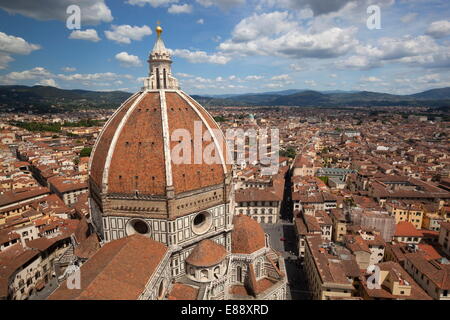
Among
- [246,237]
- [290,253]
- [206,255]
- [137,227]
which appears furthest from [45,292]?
[290,253]

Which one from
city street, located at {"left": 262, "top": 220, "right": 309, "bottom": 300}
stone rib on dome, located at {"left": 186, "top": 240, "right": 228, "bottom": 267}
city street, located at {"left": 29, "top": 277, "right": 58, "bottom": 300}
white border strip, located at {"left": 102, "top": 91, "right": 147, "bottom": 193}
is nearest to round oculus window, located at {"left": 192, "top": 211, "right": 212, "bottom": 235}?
stone rib on dome, located at {"left": 186, "top": 240, "right": 228, "bottom": 267}

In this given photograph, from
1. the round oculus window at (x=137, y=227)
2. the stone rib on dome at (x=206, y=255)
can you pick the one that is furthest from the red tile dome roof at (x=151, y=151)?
the stone rib on dome at (x=206, y=255)

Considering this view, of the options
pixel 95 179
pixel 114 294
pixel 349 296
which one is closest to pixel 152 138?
pixel 95 179

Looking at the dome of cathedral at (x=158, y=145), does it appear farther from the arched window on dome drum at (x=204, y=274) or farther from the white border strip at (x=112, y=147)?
the arched window on dome drum at (x=204, y=274)

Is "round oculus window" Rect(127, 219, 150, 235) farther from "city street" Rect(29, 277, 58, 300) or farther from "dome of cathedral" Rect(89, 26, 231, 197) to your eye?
"city street" Rect(29, 277, 58, 300)

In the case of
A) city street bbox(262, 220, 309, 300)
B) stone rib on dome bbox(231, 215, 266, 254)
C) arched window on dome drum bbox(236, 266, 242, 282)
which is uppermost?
stone rib on dome bbox(231, 215, 266, 254)
